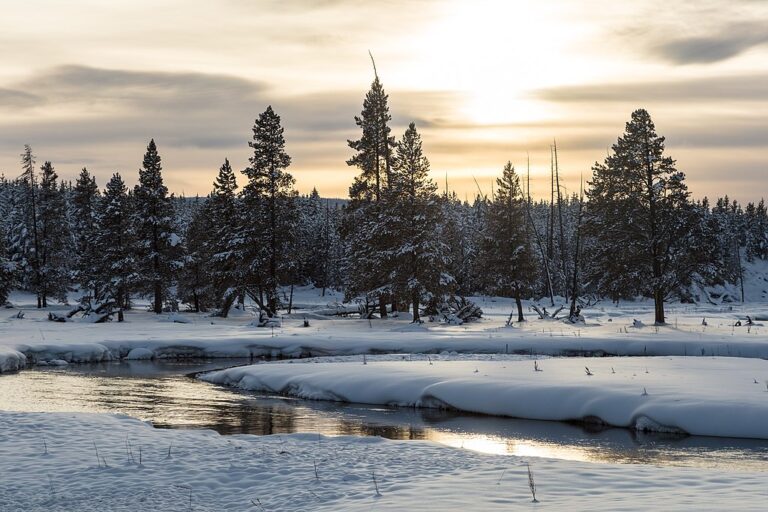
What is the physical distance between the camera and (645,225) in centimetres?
4294

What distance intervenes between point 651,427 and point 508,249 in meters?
33.8

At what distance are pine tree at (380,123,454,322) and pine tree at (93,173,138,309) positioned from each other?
1811cm

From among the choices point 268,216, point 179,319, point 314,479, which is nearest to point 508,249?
point 268,216

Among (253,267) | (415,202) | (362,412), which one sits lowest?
(362,412)

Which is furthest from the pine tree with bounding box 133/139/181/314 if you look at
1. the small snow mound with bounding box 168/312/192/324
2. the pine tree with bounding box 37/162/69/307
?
the pine tree with bounding box 37/162/69/307

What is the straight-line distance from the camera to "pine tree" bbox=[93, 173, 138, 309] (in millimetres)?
51156

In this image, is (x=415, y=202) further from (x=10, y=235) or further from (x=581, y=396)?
(x=10, y=235)

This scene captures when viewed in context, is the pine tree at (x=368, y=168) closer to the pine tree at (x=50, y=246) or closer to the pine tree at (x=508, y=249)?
the pine tree at (x=508, y=249)

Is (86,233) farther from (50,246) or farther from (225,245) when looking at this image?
(225,245)

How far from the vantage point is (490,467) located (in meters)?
11.4

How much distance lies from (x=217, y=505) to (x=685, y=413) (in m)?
10.7

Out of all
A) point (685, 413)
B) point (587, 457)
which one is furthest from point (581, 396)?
point (587, 457)

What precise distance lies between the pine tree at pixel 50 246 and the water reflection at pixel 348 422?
44454mm

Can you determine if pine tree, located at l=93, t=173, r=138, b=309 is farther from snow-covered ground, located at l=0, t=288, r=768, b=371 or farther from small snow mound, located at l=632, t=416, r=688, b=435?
small snow mound, located at l=632, t=416, r=688, b=435
